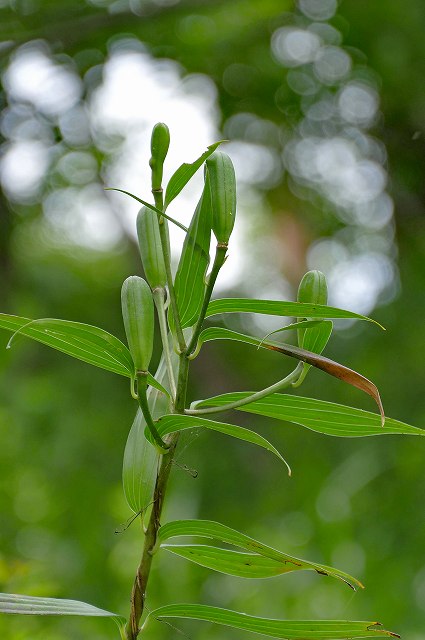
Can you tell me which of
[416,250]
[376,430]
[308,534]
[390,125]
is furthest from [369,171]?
[376,430]

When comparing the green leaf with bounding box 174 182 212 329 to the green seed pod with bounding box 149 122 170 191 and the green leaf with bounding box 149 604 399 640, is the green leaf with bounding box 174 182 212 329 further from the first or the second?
the green leaf with bounding box 149 604 399 640

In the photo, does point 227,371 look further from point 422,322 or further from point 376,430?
point 376,430

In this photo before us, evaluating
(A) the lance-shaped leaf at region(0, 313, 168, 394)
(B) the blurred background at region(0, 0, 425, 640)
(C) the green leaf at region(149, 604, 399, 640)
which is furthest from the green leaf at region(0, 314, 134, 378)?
(B) the blurred background at region(0, 0, 425, 640)

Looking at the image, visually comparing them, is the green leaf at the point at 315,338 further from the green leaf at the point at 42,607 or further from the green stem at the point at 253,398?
the green leaf at the point at 42,607

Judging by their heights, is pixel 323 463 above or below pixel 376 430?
below

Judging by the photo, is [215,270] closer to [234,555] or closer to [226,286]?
[234,555]

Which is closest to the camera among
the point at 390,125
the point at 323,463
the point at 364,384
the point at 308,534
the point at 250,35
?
the point at 364,384

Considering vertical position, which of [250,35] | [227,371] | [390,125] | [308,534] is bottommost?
[227,371]

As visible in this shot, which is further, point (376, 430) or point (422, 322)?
point (422, 322)
